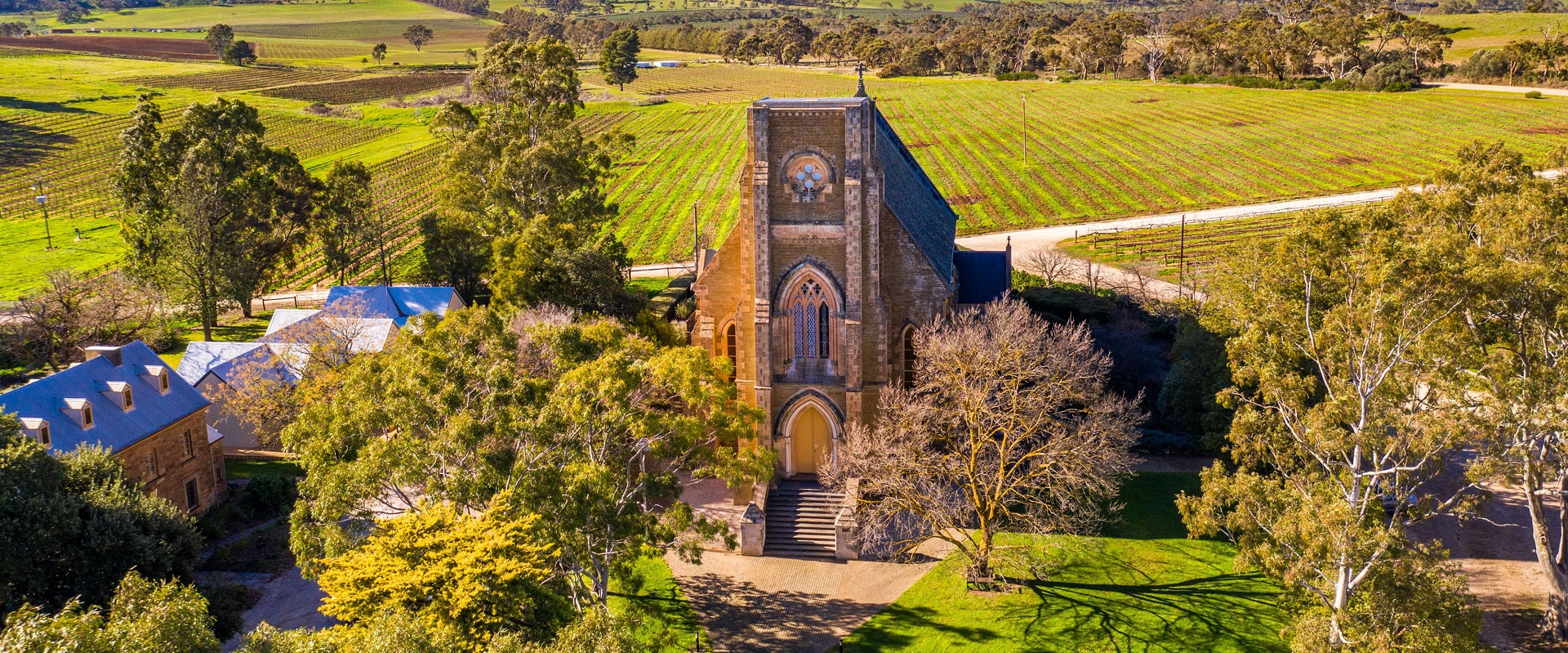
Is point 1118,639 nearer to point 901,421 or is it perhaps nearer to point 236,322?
point 901,421

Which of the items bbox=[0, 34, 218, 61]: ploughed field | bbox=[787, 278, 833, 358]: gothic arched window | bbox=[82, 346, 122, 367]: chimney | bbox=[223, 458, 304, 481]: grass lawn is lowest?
bbox=[223, 458, 304, 481]: grass lawn

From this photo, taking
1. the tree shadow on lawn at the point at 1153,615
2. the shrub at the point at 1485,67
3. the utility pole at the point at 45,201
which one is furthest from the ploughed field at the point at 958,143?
the tree shadow on lawn at the point at 1153,615

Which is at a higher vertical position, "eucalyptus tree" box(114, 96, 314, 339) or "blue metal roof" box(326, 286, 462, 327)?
"eucalyptus tree" box(114, 96, 314, 339)

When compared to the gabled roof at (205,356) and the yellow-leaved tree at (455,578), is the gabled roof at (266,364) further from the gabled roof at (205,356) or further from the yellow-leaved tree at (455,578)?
the yellow-leaved tree at (455,578)

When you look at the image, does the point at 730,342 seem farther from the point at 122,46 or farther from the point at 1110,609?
the point at 122,46

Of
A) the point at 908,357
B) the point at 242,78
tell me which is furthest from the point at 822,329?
the point at 242,78

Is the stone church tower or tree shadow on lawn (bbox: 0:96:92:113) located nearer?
the stone church tower

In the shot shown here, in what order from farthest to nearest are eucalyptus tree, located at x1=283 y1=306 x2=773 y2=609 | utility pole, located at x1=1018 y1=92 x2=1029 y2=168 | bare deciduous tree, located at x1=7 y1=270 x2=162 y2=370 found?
1. utility pole, located at x1=1018 y1=92 x2=1029 y2=168
2. bare deciduous tree, located at x1=7 y1=270 x2=162 y2=370
3. eucalyptus tree, located at x1=283 y1=306 x2=773 y2=609

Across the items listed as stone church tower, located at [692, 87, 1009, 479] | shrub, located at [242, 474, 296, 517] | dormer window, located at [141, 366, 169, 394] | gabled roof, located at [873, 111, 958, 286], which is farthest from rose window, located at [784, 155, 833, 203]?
dormer window, located at [141, 366, 169, 394]

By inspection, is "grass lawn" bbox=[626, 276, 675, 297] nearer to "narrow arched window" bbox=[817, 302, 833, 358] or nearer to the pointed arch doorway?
the pointed arch doorway
